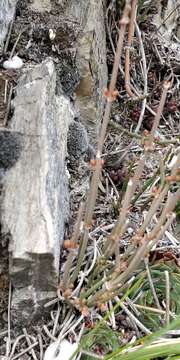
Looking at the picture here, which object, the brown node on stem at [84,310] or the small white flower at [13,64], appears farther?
the small white flower at [13,64]

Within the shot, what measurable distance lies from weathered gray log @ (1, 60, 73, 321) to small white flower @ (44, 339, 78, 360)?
90 mm

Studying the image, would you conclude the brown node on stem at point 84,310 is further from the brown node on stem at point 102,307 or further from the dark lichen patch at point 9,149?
the dark lichen patch at point 9,149

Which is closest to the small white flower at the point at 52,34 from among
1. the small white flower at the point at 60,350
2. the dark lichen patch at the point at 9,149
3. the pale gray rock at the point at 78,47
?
the pale gray rock at the point at 78,47

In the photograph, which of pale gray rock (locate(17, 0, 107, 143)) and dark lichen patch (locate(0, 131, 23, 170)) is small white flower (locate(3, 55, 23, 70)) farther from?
dark lichen patch (locate(0, 131, 23, 170))

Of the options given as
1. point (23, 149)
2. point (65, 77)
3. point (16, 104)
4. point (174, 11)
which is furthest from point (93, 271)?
point (174, 11)

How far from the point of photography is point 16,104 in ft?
4.63

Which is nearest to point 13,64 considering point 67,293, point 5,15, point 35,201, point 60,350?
point 5,15

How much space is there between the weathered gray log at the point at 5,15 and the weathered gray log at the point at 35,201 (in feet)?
0.61

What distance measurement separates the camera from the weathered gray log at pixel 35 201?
118cm

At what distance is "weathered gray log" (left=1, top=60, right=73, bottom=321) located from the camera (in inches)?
46.6

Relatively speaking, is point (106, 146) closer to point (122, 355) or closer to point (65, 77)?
point (65, 77)

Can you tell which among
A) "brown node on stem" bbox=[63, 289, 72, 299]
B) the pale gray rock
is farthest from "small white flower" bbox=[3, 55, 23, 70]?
"brown node on stem" bbox=[63, 289, 72, 299]

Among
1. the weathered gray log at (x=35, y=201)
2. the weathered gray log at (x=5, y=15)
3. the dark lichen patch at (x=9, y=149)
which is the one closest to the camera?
the weathered gray log at (x=35, y=201)

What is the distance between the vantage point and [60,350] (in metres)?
1.25
